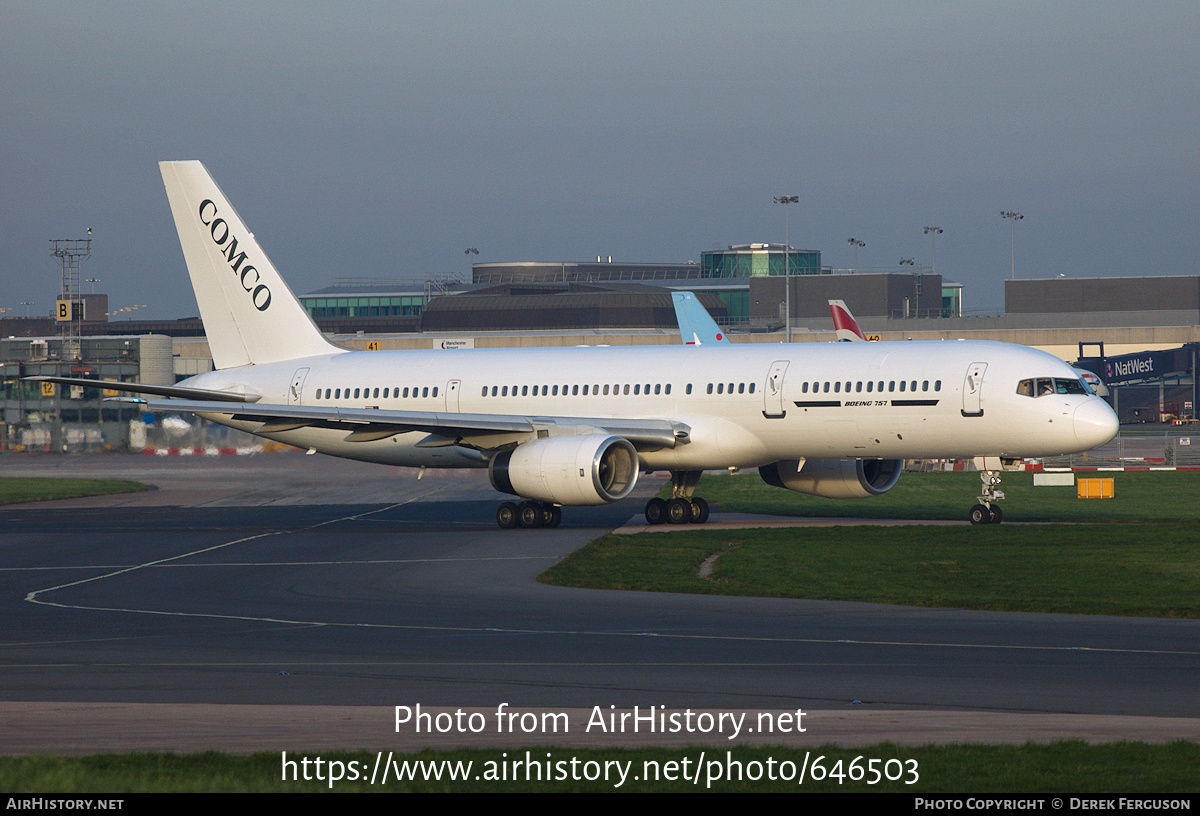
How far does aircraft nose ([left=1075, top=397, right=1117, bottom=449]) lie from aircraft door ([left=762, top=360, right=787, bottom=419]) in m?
6.82

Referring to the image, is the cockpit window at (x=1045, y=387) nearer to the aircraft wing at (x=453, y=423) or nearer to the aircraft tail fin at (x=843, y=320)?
the aircraft wing at (x=453, y=423)

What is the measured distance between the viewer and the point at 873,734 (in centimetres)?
1198

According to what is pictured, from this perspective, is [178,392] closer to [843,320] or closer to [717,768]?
[717,768]

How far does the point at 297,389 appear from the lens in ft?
133

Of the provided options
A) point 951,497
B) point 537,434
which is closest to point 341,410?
point 537,434

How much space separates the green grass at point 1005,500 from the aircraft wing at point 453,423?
259 inches

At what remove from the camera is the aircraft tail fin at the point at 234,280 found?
4166 cm

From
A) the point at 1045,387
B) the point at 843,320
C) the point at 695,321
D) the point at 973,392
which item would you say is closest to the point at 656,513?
the point at 973,392

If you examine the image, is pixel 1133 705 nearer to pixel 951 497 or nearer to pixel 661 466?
pixel 661 466

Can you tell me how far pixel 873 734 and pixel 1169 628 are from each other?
8.50 metres

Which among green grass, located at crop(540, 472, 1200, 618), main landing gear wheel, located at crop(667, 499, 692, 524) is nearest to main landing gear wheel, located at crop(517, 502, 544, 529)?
main landing gear wheel, located at crop(667, 499, 692, 524)

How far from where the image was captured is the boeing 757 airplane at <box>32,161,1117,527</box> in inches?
1288

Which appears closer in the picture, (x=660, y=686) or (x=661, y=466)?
(x=660, y=686)

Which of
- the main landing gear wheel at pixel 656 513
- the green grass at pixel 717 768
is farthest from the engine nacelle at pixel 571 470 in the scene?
the green grass at pixel 717 768
